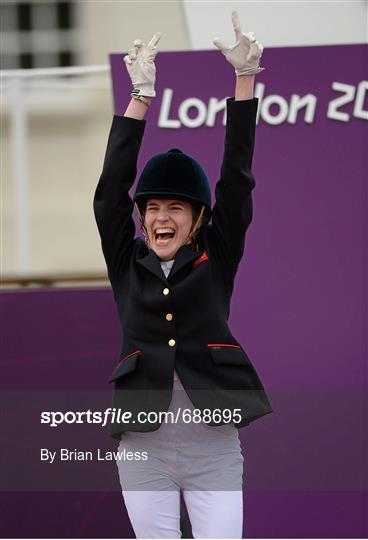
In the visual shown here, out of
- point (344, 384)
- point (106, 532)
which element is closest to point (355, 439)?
point (344, 384)

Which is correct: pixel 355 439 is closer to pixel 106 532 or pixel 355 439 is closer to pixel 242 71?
pixel 106 532

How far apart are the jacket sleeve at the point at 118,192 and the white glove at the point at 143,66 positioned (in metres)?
0.10

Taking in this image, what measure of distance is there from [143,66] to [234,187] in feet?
1.47

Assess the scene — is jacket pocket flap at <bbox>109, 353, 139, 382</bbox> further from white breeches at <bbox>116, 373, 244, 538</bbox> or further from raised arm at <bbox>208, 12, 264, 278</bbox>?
raised arm at <bbox>208, 12, 264, 278</bbox>

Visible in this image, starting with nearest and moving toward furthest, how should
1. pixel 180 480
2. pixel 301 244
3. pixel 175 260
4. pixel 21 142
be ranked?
1. pixel 180 480
2. pixel 175 260
3. pixel 301 244
4. pixel 21 142

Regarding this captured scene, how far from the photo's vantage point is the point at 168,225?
3357 millimetres

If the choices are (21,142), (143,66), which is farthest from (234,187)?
(21,142)

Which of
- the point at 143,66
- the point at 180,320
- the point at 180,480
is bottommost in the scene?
the point at 180,480

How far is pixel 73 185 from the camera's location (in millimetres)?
7211

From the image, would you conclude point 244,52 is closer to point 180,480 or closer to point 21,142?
point 180,480

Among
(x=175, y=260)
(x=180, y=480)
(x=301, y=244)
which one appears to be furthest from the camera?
(x=301, y=244)

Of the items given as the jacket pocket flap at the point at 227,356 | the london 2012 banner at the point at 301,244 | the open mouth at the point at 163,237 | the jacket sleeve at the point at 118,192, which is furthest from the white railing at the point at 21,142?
the jacket pocket flap at the point at 227,356

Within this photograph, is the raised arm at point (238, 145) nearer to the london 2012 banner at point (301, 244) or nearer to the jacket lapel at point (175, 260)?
the jacket lapel at point (175, 260)

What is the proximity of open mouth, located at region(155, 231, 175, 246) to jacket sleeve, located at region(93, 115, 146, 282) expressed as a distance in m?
0.13
